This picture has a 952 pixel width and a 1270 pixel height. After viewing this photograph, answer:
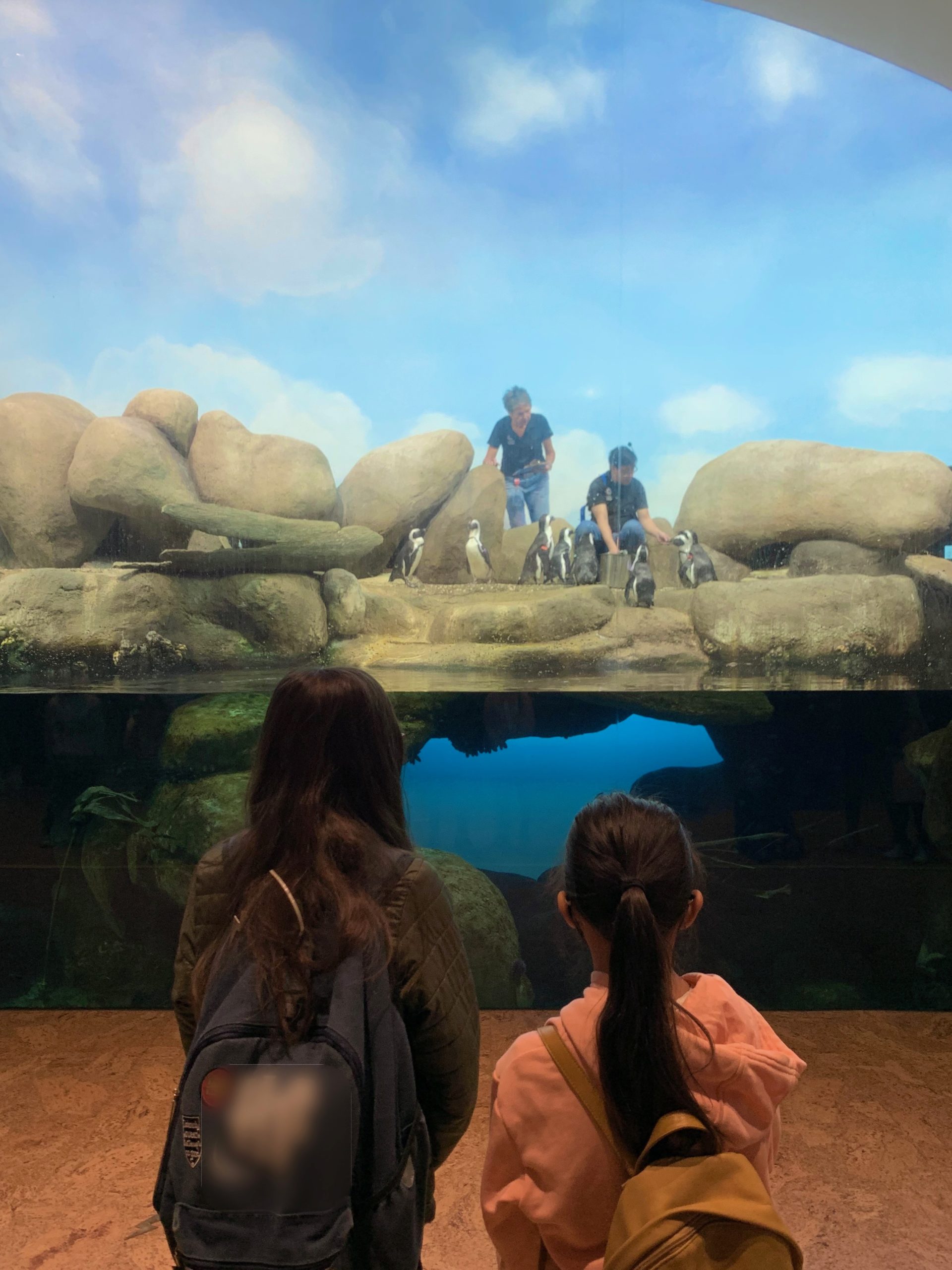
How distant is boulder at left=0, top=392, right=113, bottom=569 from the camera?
5652mm

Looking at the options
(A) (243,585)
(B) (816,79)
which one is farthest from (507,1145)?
(B) (816,79)

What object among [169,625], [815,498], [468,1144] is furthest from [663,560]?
[468,1144]

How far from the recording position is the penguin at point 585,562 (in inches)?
217

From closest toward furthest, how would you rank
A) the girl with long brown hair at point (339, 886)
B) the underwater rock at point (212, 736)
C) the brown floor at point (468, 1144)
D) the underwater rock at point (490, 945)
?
1. the girl with long brown hair at point (339, 886)
2. the brown floor at point (468, 1144)
3. the underwater rock at point (490, 945)
4. the underwater rock at point (212, 736)

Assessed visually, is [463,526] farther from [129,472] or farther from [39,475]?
[39,475]

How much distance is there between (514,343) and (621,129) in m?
1.39

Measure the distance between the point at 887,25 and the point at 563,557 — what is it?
294 centimetres

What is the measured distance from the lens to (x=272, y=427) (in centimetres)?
573

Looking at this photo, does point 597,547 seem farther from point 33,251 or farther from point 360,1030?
point 360,1030

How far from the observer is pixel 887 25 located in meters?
4.30

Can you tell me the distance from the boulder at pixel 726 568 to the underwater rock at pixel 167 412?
3185 mm

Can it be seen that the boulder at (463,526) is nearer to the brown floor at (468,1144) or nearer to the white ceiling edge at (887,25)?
the brown floor at (468,1144)

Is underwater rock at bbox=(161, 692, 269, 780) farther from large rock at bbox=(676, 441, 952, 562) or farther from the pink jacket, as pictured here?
the pink jacket

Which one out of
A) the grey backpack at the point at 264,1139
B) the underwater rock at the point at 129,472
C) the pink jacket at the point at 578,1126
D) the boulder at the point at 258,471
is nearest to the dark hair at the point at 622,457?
the boulder at the point at 258,471
